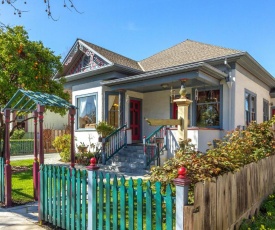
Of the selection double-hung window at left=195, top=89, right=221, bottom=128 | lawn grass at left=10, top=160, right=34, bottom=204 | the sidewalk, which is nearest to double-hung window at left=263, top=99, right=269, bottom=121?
double-hung window at left=195, top=89, right=221, bottom=128

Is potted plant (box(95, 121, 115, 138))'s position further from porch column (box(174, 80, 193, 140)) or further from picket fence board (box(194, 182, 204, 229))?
picket fence board (box(194, 182, 204, 229))

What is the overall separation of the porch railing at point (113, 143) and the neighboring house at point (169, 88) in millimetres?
992

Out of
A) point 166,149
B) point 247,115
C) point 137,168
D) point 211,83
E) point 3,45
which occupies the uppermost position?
point 3,45

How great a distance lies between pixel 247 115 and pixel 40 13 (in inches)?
427

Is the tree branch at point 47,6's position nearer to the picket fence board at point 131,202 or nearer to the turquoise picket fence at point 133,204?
the turquoise picket fence at point 133,204

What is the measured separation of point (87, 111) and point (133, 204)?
1128 centimetres

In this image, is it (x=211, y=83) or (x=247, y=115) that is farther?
(x=247, y=115)

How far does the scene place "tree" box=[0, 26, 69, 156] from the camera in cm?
954

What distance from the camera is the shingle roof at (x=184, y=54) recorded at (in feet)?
39.5

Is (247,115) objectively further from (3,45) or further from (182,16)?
(3,45)

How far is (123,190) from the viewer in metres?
3.41

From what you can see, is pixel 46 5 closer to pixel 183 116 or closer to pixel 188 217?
pixel 188 217

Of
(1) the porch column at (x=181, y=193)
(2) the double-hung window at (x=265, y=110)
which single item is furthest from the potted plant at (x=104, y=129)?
(2) the double-hung window at (x=265, y=110)

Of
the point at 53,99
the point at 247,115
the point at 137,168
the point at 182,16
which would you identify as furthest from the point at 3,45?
the point at 247,115
